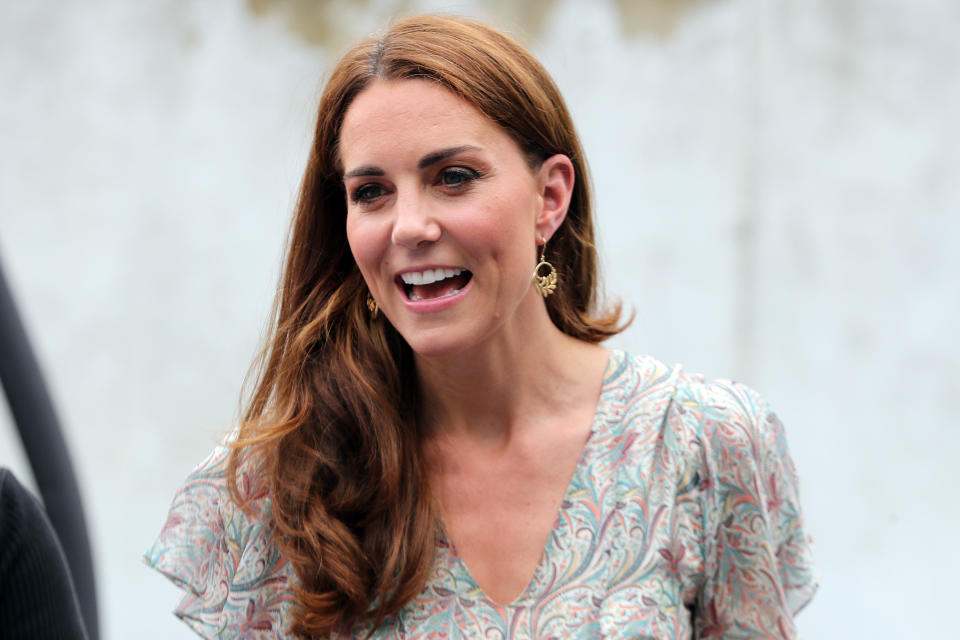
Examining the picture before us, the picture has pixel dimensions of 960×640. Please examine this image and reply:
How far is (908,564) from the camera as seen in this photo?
5.34m

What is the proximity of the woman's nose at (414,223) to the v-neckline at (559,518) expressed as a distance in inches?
20.0

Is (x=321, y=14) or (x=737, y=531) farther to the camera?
(x=321, y=14)

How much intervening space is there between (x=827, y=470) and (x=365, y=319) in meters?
3.82

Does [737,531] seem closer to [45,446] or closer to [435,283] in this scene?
[435,283]

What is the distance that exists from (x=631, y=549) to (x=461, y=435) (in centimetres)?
40

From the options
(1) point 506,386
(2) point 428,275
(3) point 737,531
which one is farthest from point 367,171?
(3) point 737,531

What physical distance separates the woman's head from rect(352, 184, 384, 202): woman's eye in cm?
12

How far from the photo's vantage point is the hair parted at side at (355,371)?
2.08 m

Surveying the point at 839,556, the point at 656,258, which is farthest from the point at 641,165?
the point at 839,556

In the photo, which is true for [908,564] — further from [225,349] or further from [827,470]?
[225,349]

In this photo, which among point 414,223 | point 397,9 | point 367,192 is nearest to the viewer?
point 414,223

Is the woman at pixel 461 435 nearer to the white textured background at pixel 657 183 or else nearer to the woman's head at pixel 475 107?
the woman's head at pixel 475 107

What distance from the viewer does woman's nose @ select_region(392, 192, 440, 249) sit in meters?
1.96

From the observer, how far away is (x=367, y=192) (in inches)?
81.4
